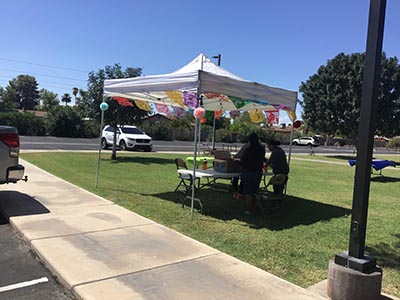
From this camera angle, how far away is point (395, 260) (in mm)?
5113

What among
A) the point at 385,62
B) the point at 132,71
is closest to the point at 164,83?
the point at 132,71

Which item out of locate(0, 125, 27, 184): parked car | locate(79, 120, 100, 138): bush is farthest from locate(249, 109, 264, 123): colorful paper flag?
locate(79, 120, 100, 138): bush

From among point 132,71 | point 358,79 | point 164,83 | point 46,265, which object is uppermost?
point 358,79

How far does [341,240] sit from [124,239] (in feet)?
11.1

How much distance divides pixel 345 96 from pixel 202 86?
86.1ft

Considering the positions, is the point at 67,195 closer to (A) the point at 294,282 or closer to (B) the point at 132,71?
(A) the point at 294,282

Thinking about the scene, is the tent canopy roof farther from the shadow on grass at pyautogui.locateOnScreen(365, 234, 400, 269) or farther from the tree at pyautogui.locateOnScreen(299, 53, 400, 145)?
the tree at pyautogui.locateOnScreen(299, 53, 400, 145)

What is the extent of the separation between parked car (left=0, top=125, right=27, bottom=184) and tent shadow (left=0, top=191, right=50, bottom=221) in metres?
0.55

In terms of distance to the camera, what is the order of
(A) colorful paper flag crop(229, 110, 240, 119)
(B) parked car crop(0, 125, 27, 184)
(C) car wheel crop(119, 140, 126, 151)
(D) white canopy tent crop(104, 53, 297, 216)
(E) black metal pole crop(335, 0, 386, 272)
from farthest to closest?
(C) car wheel crop(119, 140, 126, 151)
(A) colorful paper flag crop(229, 110, 240, 119)
(D) white canopy tent crop(104, 53, 297, 216)
(B) parked car crop(0, 125, 27, 184)
(E) black metal pole crop(335, 0, 386, 272)

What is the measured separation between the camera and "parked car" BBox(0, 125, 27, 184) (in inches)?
250

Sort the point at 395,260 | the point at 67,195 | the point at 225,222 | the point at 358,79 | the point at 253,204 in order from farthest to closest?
the point at 358,79 → the point at 67,195 → the point at 253,204 → the point at 225,222 → the point at 395,260

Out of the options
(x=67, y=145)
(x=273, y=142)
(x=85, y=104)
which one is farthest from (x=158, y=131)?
(x=273, y=142)

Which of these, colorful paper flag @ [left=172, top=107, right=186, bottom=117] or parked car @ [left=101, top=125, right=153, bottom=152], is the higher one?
colorful paper flag @ [left=172, top=107, right=186, bottom=117]

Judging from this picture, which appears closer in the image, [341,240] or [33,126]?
[341,240]
